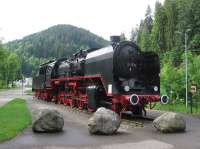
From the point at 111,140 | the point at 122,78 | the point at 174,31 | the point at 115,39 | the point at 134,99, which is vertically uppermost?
the point at 174,31

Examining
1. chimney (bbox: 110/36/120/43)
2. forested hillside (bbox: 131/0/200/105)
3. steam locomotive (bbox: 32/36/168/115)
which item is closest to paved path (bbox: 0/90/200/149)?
steam locomotive (bbox: 32/36/168/115)

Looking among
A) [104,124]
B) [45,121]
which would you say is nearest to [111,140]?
[104,124]

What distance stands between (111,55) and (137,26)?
144 meters

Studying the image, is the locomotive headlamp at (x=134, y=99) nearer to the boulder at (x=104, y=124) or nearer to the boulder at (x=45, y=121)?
the boulder at (x=104, y=124)

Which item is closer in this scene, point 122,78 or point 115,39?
point 122,78

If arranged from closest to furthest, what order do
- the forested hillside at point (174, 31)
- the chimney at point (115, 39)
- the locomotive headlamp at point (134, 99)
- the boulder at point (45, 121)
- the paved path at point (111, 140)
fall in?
the paved path at point (111, 140)
the boulder at point (45, 121)
the locomotive headlamp at point (134, 99)
the chimney at point (115, 39)
the forested hillside at point (174, 31)

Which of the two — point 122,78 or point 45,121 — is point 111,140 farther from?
point 122,78

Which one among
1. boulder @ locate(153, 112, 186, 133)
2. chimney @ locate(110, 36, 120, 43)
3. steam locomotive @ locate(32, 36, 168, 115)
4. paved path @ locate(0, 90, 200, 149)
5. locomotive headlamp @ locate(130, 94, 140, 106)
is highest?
chimney @ locate(110, 36, 120, 43)

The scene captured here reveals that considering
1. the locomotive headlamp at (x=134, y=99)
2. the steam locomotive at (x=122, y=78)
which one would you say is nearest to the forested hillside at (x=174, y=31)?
the steam locomotive at (x=122, y=78)

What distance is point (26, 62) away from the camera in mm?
180875

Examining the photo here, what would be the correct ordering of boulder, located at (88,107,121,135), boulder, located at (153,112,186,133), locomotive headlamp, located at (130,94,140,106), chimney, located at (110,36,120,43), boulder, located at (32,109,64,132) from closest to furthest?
boulder, located at (88,107,121,135)
boulder, located at (153,112,186,133)
boulder, located at (32,109,64,132)
locomotive headlamp, located at (130,94,140,106)
chimney, located at (110,36,120,43)

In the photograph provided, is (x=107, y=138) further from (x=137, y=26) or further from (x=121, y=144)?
(x=137, y=26)

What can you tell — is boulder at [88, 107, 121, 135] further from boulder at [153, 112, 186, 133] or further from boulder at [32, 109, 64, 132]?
boulder at [153, 112, 186, 133]

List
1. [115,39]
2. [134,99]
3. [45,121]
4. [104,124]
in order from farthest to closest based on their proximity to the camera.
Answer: [115,39] < [134,99] < [45,121] < [104,124]
